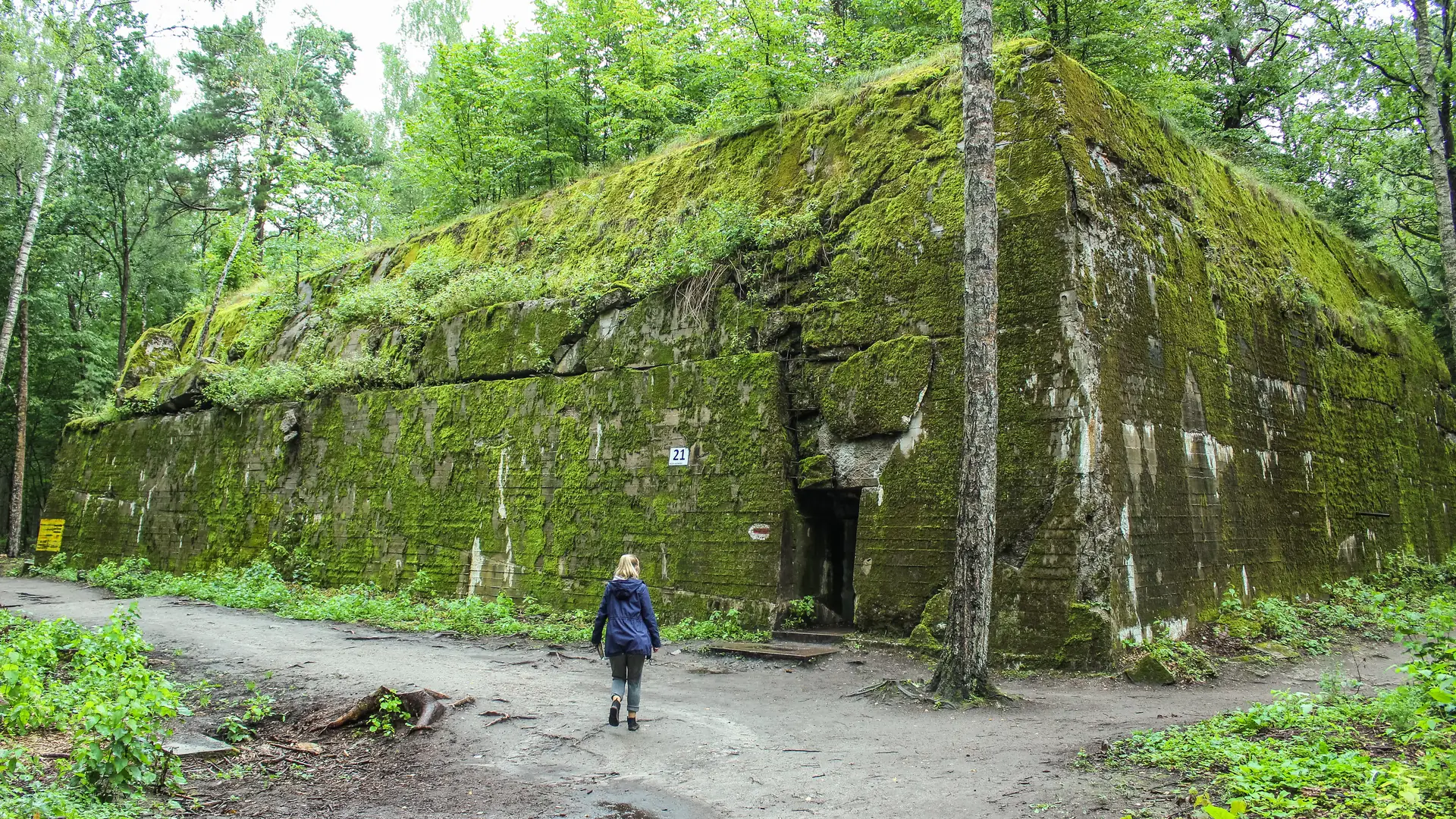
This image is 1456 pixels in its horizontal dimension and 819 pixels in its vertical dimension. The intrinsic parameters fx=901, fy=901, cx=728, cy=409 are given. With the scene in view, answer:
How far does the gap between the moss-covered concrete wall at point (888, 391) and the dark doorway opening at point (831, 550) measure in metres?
0.14

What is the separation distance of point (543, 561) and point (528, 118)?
946 cm

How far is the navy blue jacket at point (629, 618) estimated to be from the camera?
6.29 metres

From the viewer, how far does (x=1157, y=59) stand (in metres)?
13.1

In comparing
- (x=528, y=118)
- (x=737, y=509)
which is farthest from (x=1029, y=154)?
(x=528, y=118)

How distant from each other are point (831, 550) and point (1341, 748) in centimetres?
587

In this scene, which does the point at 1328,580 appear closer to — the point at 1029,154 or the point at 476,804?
the point at 1029,154

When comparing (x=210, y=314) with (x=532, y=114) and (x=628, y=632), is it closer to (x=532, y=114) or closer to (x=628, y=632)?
(x=532, y=114)

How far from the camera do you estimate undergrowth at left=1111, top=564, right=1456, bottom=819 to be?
383 cm

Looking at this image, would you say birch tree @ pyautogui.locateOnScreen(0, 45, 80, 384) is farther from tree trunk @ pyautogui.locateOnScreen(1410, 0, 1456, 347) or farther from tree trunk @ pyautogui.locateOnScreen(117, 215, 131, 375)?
tree trunk @ pyautogui.locateOnScreen(1410, 0, 1456, 347)

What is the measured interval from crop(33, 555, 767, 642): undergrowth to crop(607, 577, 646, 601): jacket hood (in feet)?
10.1

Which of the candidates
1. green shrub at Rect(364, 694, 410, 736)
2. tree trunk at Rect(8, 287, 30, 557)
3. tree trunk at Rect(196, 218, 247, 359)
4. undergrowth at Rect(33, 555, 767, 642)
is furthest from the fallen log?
tree trunk at Rect(8, 287, 30, 557)

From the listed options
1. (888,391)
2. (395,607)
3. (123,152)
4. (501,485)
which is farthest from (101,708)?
(123,152)

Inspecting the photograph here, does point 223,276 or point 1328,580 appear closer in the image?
point 1328,580

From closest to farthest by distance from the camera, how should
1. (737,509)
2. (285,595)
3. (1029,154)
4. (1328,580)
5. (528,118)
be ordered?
(1029,154)
(737,509)
(1328,580)
(285,595)
(528,118)
